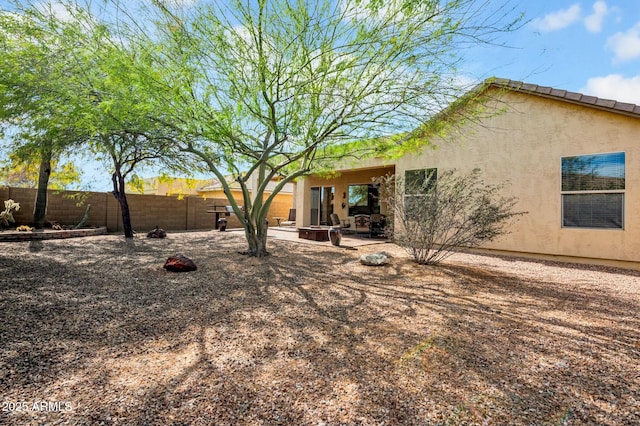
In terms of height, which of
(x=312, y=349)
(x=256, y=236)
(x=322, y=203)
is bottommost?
(x=312, y=349)

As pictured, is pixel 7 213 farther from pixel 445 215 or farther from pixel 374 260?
pixel 445 215

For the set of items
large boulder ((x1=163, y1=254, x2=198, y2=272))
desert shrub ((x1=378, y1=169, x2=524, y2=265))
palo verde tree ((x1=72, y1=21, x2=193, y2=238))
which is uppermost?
palo verde tree ((x1=72, y1=21, x2=193, y2=238))

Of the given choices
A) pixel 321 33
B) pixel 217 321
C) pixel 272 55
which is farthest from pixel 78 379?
pixel 321 33

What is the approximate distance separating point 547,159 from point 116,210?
15528 mm

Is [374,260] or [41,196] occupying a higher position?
[41,196]

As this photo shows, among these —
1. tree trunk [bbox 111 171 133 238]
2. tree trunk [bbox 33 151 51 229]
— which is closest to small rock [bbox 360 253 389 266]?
tree trunk [bbox 111 171 133 238]

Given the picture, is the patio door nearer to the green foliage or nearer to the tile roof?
the tile roof

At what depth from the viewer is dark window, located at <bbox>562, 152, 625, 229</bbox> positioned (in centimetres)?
721

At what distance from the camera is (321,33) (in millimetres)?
5328

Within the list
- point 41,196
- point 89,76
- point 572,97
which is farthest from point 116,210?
point 572,97

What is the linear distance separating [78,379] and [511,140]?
10011mm

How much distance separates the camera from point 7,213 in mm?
10516

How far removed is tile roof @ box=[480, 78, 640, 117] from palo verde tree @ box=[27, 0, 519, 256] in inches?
56.4

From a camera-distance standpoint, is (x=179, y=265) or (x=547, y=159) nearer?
(x=179, y=265)
